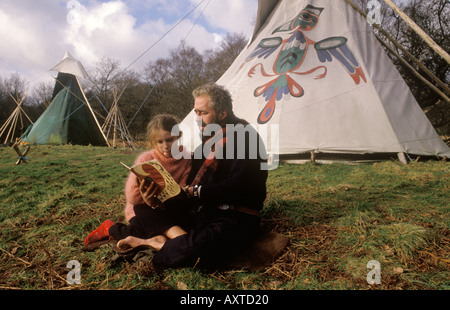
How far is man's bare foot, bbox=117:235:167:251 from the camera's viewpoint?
1.82m

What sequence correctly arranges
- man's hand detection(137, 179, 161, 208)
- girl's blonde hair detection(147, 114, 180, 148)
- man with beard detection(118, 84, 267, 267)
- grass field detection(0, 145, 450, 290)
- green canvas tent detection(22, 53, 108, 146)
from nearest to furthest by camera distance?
grass field detection(0, 145, 450, 290)
man with beard detection(118, 84, 267, 267)
man's hand detection(137, 179, 161, 208)
girl's blonde hair detection(147, 114, 180, 148)
green canvas tent detection(22, 53, 108, 146)

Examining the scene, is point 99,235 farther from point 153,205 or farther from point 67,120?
point 67,120

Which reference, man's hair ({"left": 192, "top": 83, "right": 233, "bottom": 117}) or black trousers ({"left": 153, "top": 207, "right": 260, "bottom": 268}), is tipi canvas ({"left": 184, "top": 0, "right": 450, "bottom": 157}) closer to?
man's hair ({"left": 192, "top": 83, "right": 233, "bottom": 117})

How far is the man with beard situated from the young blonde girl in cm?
10

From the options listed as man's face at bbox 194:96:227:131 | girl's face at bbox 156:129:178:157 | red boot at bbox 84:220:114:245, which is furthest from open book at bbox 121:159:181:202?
red boot at bbox 84:220:114:245

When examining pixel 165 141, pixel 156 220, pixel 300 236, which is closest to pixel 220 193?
pixel 156 220

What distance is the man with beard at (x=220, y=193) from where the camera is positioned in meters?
1.69

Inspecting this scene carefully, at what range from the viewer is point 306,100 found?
535cm

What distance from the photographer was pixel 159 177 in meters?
1.77

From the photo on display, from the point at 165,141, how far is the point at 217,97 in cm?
55

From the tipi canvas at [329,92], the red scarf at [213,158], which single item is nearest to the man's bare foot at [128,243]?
the red scarf at [213,158]
